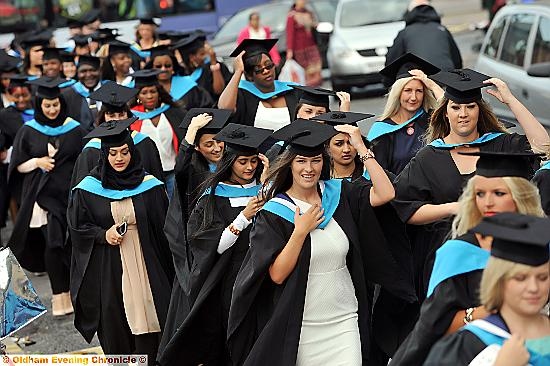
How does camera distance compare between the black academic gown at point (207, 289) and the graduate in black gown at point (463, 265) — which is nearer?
the graduate in black gown at point (463, 265)

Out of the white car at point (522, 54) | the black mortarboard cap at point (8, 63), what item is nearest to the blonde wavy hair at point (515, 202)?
the white car at point (522, 54)

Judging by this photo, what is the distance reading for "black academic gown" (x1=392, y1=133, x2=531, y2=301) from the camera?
21.5 feet

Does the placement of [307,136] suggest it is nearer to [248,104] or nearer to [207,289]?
[207,289]

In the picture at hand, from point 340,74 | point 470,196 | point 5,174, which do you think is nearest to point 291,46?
point 340,74

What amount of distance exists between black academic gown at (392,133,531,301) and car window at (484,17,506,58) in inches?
230

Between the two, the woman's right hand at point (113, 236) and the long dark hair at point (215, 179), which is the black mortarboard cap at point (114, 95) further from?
the long dark hair at point (215, 179)

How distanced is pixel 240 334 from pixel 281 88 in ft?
11.9

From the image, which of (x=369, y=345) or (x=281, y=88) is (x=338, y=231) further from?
(x=281, y=88)

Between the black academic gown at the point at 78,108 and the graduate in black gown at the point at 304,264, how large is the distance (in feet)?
18.7

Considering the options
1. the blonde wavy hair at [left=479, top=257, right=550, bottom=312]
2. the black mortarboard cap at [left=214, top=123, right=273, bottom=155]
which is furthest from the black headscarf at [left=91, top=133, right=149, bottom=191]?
the blonde wavy hair at [left=479, top=257, right=550, bottom=312]

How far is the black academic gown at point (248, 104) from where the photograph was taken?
9.68m

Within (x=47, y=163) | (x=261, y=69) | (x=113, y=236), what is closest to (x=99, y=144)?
(x=113, y=236)

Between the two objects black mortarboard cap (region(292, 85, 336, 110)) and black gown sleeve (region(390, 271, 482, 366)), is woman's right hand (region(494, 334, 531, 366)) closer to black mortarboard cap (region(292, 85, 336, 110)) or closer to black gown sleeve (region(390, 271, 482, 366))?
black gown sleeve (region(390, 271, 482, 366))

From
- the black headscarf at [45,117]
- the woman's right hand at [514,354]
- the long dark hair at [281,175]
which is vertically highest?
the woman's right hand at [514,354]
